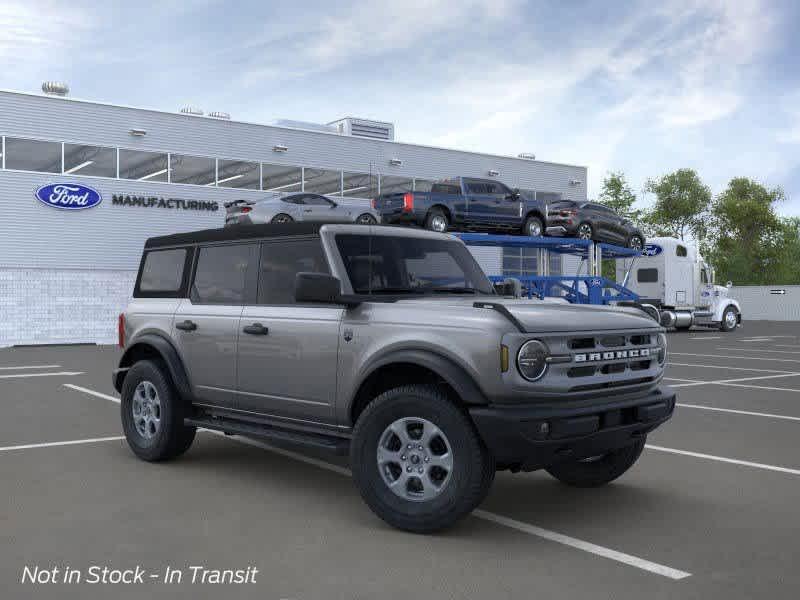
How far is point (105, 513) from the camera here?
5.36 metres

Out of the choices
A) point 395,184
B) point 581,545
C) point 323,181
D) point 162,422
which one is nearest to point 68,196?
point 323,181

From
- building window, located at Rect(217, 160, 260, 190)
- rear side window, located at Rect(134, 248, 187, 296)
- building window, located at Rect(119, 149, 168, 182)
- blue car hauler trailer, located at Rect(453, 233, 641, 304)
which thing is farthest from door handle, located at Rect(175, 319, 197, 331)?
building window, located at Rect(217, 160, 260, 190)

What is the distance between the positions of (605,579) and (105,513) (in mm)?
3159

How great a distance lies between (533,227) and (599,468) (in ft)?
60.0

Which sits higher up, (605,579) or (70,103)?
(70,103)

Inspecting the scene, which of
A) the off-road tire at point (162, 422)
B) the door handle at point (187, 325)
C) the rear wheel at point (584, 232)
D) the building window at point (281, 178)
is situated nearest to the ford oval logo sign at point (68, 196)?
the building window at point (281, 178)

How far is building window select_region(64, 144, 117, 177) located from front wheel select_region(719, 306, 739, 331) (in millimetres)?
23908

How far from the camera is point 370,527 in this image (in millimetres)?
5109

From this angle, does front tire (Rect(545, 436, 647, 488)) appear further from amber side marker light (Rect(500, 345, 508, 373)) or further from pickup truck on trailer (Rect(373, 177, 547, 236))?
pickup truck on trailer (Rect(373, 177, 547, 236))

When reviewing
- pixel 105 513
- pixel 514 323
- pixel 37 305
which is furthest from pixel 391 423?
pixel 37 305

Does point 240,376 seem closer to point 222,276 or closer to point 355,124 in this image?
point 222,276

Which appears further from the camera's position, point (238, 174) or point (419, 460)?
point (238, 174)

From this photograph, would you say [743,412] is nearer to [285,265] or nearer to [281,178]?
[285,265]

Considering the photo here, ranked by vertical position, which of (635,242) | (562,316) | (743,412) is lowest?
(743,412)
